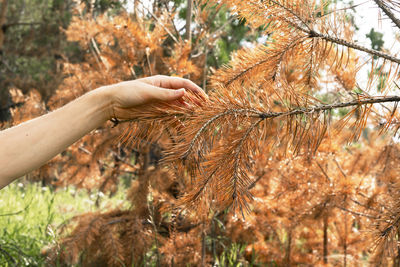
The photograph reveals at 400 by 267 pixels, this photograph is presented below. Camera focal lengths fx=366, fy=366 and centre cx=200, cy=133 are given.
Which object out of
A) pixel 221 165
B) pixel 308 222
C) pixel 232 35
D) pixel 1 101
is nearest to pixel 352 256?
pixel 308 222

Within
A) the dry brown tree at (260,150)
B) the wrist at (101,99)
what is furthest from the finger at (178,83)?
the wrist at (101,99)

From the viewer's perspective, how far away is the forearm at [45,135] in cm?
91

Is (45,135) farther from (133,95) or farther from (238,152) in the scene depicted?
(238,152)

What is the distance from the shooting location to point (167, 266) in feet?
8.00

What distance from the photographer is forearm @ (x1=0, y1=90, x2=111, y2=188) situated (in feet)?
3.00

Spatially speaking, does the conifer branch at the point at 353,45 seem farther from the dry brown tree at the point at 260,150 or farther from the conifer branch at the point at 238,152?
the conifer branch at the point at 238,152

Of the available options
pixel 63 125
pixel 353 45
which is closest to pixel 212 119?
pixel 63 125

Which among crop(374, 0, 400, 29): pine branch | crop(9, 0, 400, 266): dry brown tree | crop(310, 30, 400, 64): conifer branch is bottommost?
crop(9, 0, 400, 266): dry brown tree

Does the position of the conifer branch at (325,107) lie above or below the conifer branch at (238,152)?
above

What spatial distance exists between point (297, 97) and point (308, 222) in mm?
1658

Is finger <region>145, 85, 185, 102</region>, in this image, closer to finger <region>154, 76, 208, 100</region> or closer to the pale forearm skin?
the pale forearm skin

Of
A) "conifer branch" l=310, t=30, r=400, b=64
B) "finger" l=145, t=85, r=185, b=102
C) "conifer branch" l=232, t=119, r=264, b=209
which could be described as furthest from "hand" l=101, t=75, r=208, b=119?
"conifer branch" l=310, t=30, r=400, b=64

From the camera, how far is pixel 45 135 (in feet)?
3.06

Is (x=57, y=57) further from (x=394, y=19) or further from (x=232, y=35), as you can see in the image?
(x=394, y=19)
